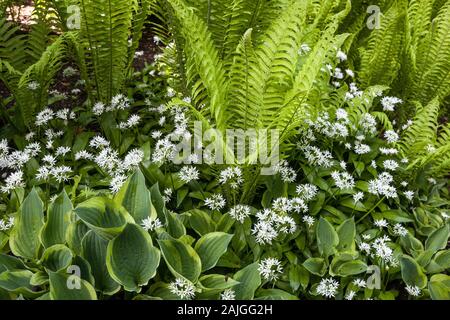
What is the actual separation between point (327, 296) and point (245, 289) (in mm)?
507

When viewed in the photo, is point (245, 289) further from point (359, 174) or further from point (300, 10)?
point (300, 10)

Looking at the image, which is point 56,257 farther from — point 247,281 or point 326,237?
point 326,237

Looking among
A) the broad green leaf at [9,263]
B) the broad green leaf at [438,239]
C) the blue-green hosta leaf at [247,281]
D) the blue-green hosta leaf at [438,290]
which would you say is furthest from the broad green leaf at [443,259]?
the broad green leaf at [9,263]

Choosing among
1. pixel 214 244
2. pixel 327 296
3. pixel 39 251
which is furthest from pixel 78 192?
pixel 327 296

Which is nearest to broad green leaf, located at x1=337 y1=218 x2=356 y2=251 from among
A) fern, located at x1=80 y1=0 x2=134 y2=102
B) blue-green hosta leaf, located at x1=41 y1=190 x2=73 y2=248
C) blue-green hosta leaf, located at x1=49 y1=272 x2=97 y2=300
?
blue-green hosta leaf, located at x1=49 y1=272 x2=97 y2=300

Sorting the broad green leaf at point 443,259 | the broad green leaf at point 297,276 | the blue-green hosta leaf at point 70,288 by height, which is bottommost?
the broad green leaf at point 443,259

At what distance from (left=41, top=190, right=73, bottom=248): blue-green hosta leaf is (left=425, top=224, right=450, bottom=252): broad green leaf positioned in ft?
6.97

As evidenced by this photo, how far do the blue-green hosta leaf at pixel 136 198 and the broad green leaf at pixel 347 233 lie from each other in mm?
1118

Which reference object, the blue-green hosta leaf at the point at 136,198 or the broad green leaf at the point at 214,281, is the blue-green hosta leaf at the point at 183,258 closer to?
the broad green leaf at the point at 214,281

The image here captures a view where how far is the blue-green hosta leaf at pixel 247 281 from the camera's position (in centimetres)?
229

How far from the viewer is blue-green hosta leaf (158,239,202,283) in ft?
7.17

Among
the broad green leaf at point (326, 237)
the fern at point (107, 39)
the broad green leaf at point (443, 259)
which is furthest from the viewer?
the fern at point (107, 39)

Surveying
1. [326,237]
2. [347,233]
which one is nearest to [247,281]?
[326,237]

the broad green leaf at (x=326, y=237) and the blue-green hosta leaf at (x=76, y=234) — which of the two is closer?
the blue-green hosta leaf at (x=76, y=234)
